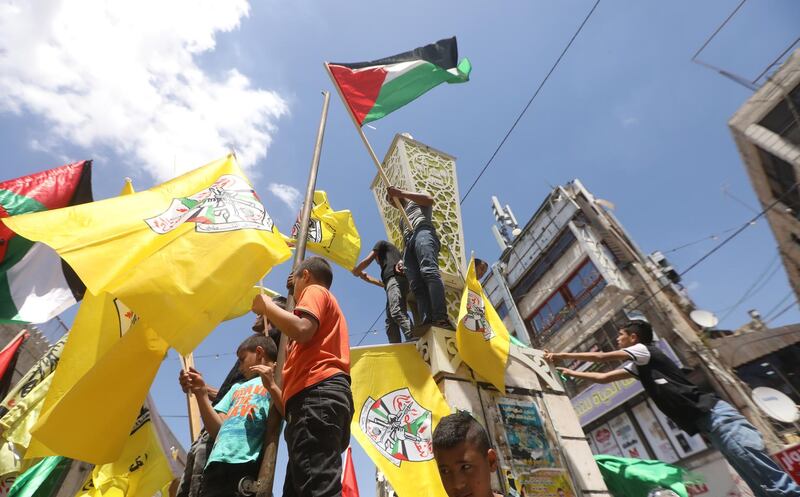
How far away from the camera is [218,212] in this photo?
2566 millimetres

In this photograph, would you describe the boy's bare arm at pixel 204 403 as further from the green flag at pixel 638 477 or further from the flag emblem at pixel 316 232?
the green flag at pixel 638 477

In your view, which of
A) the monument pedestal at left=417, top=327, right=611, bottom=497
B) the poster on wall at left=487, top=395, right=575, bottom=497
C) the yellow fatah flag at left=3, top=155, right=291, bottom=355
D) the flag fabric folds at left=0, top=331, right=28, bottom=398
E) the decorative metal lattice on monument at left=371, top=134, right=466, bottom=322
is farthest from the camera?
the flag fabric folds at left=0, top=331, right=28, bottom=398

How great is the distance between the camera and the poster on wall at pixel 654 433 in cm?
1075

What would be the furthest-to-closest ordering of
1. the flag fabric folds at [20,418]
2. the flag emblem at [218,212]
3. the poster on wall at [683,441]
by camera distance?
1. the poster on wall at [683,441]
2. the flag fabric folds at [20,418]
3. the flag emblem at [218,212]

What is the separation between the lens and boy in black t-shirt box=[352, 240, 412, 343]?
4.93 meters

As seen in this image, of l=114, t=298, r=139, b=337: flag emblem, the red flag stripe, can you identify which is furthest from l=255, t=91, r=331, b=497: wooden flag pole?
the red flag stripe

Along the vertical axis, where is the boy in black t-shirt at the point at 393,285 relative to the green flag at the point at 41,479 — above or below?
above

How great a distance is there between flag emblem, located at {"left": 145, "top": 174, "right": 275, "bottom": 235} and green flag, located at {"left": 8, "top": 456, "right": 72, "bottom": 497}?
4.05 m

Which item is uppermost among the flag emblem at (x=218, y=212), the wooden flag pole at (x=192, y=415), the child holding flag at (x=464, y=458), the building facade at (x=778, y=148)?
the building facade at (x=778, y=148)

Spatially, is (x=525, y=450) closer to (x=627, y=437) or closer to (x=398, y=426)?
(x=398, y=426)

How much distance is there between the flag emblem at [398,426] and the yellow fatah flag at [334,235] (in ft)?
9.33

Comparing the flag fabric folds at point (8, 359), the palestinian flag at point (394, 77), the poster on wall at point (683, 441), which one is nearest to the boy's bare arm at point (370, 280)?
the palestinian flag at point (394, 77)

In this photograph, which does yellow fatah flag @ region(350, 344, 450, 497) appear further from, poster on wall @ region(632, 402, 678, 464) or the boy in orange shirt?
poster on wall @ region(632, 402, 678, 464)

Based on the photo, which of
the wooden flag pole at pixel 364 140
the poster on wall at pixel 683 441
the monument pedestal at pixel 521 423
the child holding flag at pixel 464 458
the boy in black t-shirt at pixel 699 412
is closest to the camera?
the child holding flag at pixel 464 458
